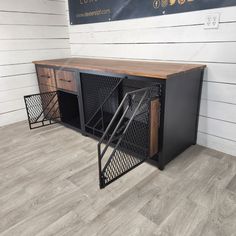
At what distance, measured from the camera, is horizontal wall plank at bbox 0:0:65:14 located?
246 centimetres

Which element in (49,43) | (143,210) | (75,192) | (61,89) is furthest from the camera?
(49,43)

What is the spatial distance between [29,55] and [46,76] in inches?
17.1

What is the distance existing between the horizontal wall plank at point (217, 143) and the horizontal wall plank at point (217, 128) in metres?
0.04

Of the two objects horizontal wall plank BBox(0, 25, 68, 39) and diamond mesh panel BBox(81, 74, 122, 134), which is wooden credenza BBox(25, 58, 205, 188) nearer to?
diamond mesh panel BBox(81, 74, 122, 134)

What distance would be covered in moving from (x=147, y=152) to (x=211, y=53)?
0.96 metres

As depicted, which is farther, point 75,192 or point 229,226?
point 75,192

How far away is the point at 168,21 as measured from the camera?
1.97m

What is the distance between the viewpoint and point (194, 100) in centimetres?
189

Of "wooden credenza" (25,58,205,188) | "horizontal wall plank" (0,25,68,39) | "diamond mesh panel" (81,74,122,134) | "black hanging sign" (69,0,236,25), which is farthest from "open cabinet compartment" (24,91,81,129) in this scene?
"black hanging sign" (69,0,236,25)

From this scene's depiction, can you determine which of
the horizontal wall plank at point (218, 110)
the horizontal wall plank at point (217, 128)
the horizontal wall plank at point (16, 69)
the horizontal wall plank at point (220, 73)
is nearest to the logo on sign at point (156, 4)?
the horizontal wall plank at point (220, 73)

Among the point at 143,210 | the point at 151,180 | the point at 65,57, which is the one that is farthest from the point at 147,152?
the point at 65,57

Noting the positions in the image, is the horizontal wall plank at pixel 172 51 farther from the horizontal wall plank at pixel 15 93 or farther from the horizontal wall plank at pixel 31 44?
the horizontal wall plank at pixel 15 93

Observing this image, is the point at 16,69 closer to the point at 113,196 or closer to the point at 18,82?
the point at 18,82

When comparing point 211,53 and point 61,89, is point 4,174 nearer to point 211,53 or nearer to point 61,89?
point 61,89
